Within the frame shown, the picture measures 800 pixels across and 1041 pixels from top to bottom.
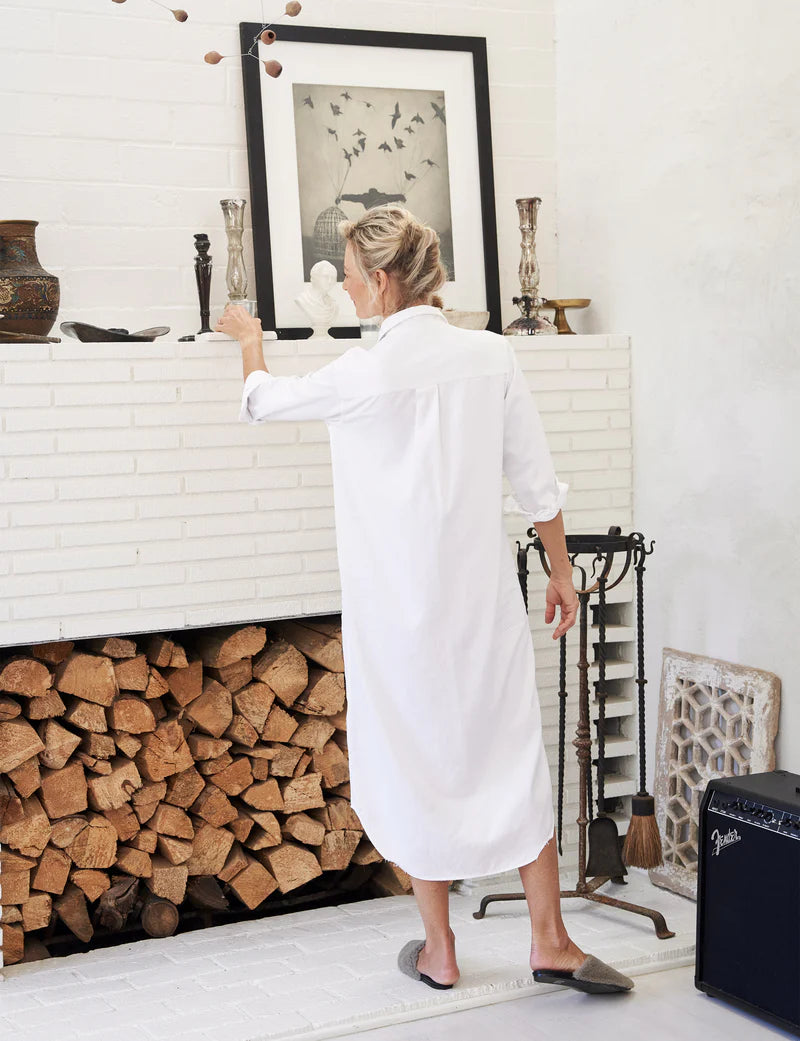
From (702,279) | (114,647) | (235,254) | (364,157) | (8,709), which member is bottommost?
(8,709)

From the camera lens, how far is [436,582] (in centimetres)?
255

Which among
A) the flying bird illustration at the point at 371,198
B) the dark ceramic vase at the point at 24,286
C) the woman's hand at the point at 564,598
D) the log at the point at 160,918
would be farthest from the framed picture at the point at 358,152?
the log at the point at 160,918

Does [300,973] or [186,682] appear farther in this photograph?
[186,682]

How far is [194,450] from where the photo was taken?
3.10 metres

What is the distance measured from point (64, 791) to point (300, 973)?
0.74 metres

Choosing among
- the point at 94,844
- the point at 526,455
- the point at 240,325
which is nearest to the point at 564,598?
the point at 526,455

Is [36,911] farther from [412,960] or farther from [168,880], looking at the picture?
[412,960]

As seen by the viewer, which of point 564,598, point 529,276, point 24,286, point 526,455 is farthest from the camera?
point 529,276

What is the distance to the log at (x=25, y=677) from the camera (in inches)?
119

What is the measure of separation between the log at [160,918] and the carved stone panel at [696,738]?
1.30 m

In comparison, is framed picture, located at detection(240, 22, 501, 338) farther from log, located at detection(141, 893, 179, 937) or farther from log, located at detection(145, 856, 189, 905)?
log, located at detection(141, 893, 179, 937)

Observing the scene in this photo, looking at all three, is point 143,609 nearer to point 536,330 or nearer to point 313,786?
point 313,786

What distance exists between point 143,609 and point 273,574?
0.35 m

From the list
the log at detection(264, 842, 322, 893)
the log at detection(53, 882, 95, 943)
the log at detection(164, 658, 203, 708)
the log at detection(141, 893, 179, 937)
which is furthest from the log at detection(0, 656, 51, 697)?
the log at detection(264, 842, 322, 893)
